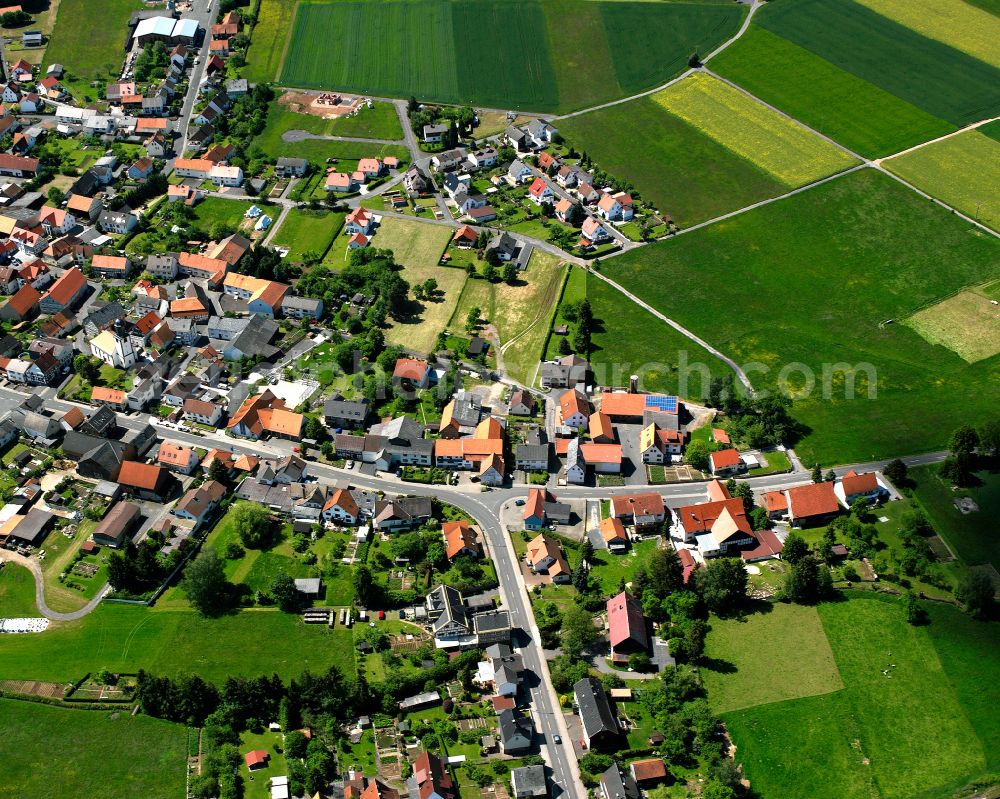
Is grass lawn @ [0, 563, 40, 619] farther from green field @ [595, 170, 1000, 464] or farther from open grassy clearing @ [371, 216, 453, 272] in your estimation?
green field @ [595, 170, 1000, 464]

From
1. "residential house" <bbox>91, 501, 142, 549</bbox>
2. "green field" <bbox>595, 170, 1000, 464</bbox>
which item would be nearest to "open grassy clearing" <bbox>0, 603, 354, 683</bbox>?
"residential house" <bbox>91, 501, 142, 549</bbox>

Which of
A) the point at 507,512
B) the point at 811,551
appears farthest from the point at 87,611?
the point at 811,551

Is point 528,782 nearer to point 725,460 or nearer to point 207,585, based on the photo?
point 207,585

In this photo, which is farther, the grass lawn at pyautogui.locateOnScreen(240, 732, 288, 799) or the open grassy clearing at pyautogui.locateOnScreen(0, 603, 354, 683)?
the open grassy clearing at pyautogui.locateOnScreen(0, 603, 354, 683)

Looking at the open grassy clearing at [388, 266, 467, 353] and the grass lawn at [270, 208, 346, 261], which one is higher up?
the grass lawn at [270, 208, 346, 261]

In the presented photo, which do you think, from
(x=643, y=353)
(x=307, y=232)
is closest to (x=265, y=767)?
(x=643, y=353)

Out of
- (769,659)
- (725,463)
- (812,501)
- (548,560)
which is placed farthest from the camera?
(725,463)
